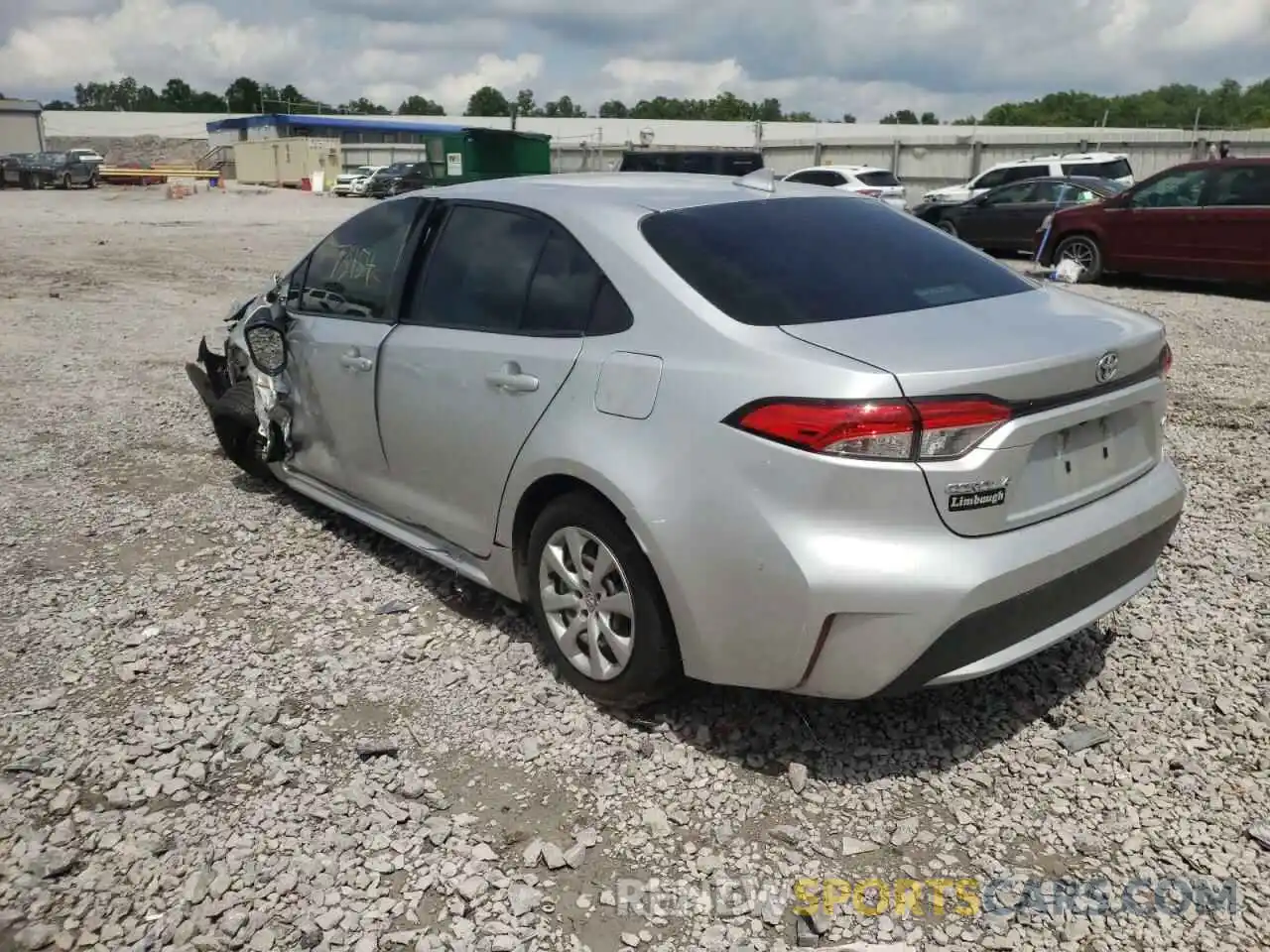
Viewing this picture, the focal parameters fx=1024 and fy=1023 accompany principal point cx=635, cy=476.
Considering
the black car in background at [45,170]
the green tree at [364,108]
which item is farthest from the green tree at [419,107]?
the black car in background at [45,170]

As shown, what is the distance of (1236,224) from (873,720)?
11.4 m

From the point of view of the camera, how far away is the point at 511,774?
Result: 123 inches

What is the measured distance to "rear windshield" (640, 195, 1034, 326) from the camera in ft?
10.1

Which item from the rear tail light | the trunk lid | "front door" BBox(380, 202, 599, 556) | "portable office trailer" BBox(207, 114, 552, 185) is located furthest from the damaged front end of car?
"portable office trailer" BBox(207, 114, 552, 185)

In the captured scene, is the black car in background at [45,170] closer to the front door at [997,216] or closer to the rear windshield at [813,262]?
the front door at [997,216]

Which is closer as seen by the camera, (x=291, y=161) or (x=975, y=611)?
(x=975, y=611)

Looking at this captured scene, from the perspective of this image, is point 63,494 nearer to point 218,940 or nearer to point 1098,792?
point 218,940

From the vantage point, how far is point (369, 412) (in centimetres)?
421

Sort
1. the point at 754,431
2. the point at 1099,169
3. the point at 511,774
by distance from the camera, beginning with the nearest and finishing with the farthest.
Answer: the point at 754,431 < the point at 511,774 < the point at 1099,169

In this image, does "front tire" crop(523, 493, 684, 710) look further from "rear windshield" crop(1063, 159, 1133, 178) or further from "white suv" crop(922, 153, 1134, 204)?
"rear windshield" crop(1063, 159, 1133, 178)

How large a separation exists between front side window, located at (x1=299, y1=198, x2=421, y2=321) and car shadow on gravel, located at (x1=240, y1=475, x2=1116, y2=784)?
1.67m

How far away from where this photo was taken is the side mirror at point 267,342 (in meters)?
4.84

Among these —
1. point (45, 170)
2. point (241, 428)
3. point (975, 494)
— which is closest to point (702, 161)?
point (241, 428)

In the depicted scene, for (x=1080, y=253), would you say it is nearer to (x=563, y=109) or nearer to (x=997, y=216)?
(x=997, y=216)
